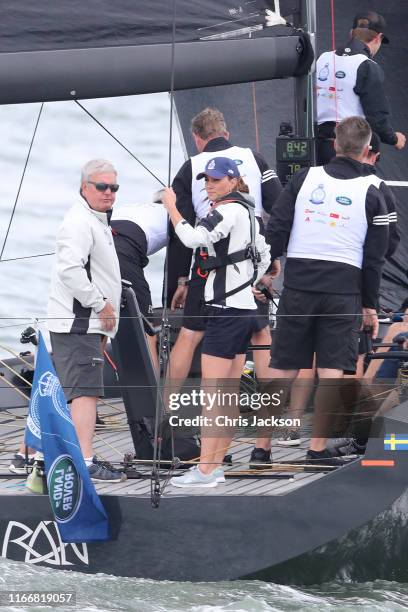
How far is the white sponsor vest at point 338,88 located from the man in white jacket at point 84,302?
87.3 inches

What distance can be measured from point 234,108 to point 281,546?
398cm

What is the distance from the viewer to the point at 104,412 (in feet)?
28.1

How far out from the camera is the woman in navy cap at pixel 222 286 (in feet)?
22.9

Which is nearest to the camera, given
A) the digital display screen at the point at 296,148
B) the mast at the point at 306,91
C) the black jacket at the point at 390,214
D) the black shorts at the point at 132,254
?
the black jacket at the point at 390,214

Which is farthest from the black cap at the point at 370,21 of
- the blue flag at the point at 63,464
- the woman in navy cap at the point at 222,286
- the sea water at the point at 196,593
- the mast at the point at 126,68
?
the sea water at the point at 196,593

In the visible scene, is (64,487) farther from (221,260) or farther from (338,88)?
(338,88)

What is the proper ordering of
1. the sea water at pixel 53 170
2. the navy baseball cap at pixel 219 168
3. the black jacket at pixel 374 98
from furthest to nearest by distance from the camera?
the sea water at pixel 53 170, the black jacket at pixel 374 98, the navy baseball cap at pixel 219 168

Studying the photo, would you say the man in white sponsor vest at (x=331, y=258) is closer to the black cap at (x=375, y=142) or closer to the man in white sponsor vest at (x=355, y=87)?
the black cap at (x=375, y=142)

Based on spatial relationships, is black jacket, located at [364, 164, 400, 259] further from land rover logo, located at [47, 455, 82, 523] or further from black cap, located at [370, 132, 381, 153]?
land rover logo, located at [47, 455, 82, 523]

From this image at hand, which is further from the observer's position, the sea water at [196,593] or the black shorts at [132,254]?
the black shorts at [132,254]

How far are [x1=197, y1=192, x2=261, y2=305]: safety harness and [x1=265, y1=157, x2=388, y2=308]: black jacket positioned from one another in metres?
0.13

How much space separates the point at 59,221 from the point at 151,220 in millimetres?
8943

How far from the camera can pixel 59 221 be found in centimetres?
1691

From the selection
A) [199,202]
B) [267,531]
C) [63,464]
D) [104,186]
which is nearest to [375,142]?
[199,202]
